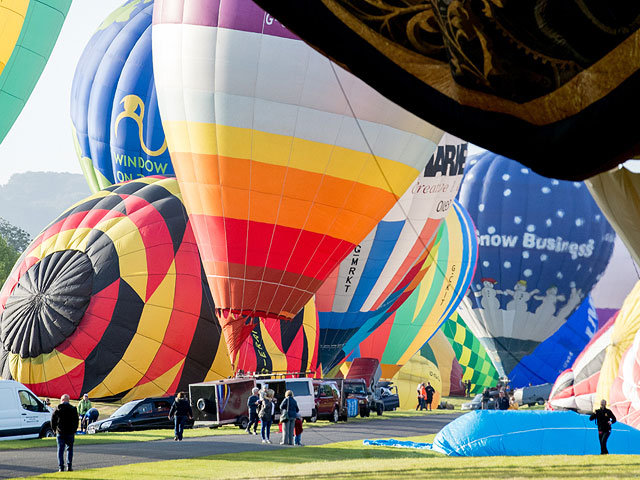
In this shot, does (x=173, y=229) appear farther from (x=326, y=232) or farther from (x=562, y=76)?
(x=562, y=76)

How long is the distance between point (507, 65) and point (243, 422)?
15688 mm

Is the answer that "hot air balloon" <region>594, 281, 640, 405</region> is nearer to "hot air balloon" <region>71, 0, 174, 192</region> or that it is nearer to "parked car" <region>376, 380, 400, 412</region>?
"parked car" <region>376, 380, 400, 412</region>

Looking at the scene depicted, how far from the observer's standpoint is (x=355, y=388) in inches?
1036

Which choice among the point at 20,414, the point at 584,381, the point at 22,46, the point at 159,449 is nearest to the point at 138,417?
the point at 20,414

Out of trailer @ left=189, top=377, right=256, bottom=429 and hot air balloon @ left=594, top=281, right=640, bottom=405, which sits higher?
hot air balloon @ left=594, top=281, right=640, bottom=405

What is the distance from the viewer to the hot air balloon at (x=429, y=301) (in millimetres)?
30406

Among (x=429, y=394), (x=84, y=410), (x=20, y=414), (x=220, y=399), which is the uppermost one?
(x=429, y=394)

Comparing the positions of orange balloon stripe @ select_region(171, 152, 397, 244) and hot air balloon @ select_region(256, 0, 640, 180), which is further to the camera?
orange balloon stripe @ select_region(171, 152, 397, 244)

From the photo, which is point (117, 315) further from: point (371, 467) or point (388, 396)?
point (388, 396)

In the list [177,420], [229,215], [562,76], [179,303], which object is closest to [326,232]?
[229,215]

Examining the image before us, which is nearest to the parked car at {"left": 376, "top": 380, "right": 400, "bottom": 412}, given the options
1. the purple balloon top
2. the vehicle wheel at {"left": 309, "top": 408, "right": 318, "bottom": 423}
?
the vehicle wheel at {"left": 309, "top": 408, "right": 318, "bottom": 423}

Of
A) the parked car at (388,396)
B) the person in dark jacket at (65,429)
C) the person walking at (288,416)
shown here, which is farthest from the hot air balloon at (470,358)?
the person in dark jacket at (65,429)

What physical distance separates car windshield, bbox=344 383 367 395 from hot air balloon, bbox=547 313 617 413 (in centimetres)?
517

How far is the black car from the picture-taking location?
768 inches
